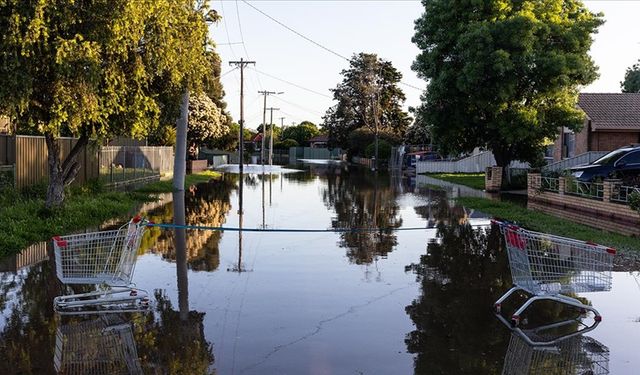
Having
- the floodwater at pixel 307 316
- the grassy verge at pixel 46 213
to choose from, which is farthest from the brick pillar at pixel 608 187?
the grassy verge at pixel 46 213

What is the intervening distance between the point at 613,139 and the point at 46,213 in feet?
98.1

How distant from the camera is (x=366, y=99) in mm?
81250

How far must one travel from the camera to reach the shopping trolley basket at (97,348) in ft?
19.8

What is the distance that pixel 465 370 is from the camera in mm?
6156

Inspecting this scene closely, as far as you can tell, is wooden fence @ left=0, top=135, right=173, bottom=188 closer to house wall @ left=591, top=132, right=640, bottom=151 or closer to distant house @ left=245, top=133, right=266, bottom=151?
house wall @ left=591, top=132, right=640, bottom=151

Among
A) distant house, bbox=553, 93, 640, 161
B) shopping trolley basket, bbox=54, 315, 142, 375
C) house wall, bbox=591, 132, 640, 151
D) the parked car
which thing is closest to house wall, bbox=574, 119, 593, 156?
distant house, bbox=553, 93, 640, 161

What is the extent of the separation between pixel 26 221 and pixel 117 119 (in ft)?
9.91

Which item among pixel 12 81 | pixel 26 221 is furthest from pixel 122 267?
pixel 26 221

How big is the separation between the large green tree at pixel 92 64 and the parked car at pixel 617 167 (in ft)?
49.4

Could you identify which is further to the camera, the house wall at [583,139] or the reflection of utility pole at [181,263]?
the house wall at [583,139]

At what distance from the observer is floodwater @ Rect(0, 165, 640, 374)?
249 inches

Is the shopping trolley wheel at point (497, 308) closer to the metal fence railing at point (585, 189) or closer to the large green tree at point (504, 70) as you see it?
the metal fence railing at point (585, 189)

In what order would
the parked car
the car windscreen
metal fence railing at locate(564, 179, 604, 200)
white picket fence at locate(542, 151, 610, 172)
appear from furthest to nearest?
white picket fence at locate(542, 151, 610, 172) < the car windscreen < the parked car < metal fence railing at locate(564, 179, 604, 200)

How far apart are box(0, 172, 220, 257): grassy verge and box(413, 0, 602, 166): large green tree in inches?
594
